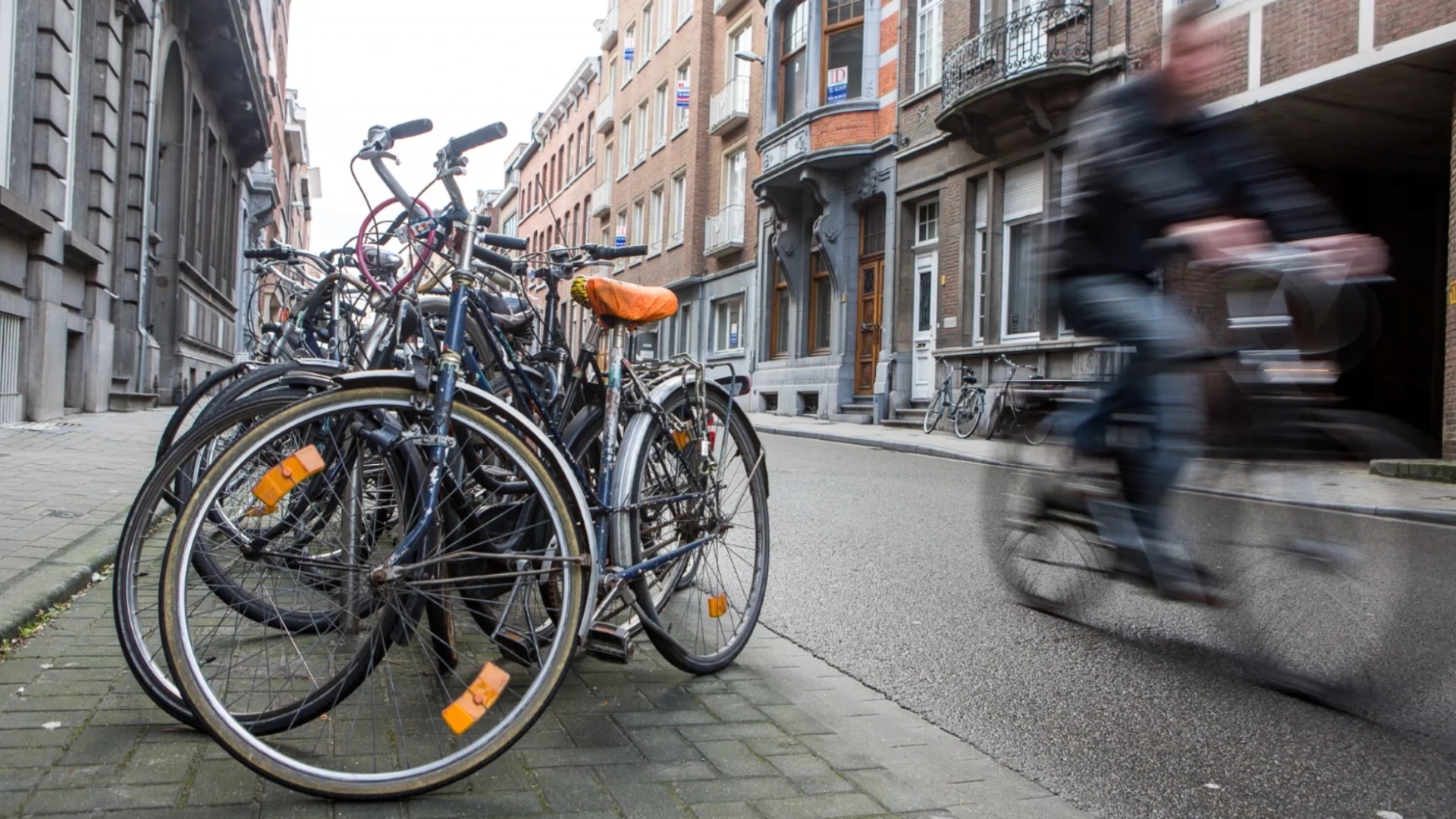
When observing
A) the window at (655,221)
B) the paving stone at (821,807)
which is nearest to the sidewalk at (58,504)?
the paving stone at (821,807)

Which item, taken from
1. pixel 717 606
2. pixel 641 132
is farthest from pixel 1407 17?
pixel 641 132

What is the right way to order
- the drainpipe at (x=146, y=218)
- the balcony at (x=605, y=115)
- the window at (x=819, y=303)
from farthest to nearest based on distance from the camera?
the balcony at (x=605, y=115), the window at (x=819, y=303), the drainpipe at (x=146, y=218)

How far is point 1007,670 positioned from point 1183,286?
1.35 metres

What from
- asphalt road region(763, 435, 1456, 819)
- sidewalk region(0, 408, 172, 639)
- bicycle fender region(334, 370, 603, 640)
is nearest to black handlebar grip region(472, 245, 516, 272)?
bicycle fender region(334, 370, 603, 640)

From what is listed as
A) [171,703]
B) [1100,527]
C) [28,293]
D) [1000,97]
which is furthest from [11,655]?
[1000,97]

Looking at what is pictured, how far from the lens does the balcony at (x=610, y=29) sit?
4356 centimetres

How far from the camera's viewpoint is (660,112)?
37.7m

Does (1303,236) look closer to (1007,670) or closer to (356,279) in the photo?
(1007,670)

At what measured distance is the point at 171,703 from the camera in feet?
8.45

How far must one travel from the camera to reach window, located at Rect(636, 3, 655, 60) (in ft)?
130

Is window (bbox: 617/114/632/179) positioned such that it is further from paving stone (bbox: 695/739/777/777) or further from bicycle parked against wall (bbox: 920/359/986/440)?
paving stone (bbox: 695/739/777/777)

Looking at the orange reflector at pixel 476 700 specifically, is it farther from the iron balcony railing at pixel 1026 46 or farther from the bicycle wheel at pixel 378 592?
the iron balcony railing at pixel 1026 46

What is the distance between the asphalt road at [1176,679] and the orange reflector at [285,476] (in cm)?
182

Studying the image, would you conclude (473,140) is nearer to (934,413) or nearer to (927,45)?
(934,413)
